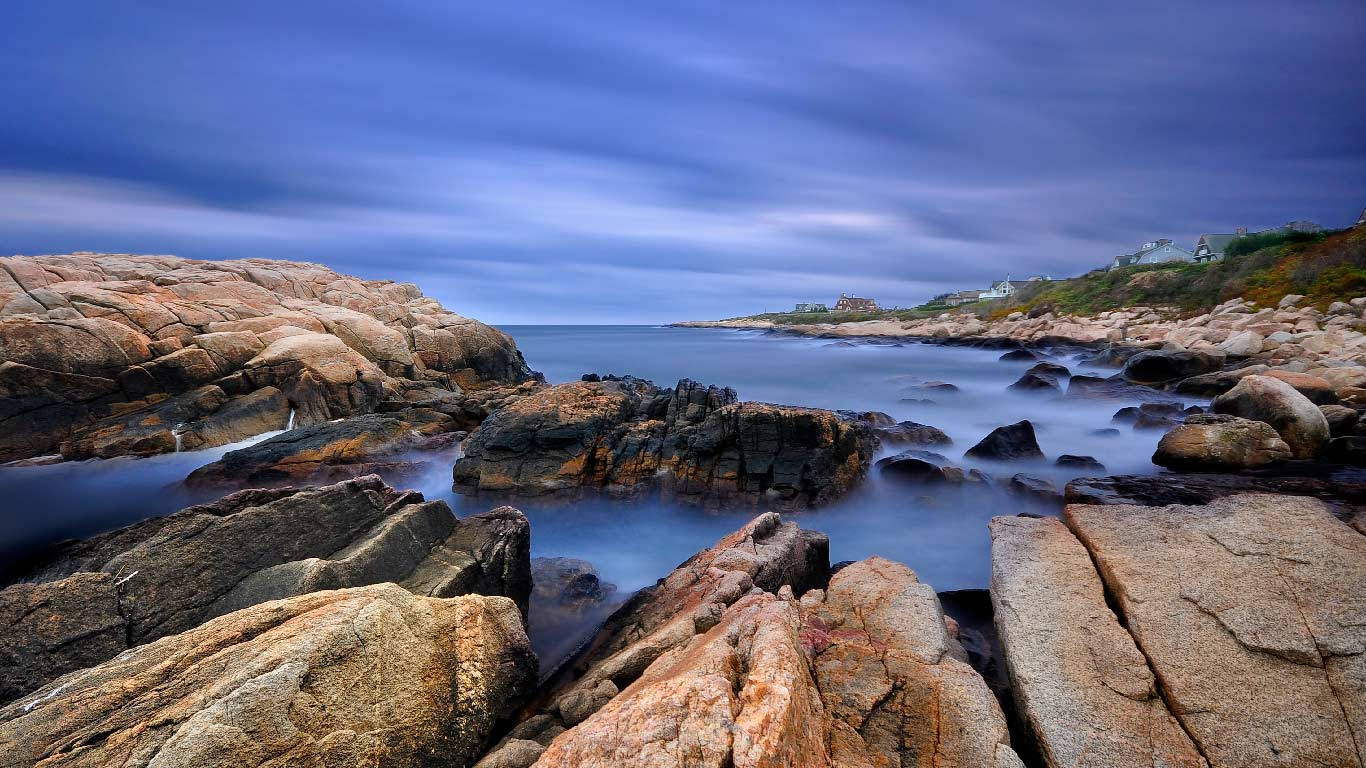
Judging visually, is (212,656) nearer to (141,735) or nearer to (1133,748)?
(141,735)

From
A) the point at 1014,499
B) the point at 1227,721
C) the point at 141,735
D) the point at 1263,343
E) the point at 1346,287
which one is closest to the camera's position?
the point at 141,735

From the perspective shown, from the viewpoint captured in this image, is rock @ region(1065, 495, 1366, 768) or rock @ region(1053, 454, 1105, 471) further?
rock @ region(1053, 454, 1105, 471)

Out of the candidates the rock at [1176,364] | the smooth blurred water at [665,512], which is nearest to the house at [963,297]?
the rock at [1176,364]

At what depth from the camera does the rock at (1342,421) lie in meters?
11.6

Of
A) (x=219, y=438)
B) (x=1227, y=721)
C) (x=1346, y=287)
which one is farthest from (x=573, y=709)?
(x=1346, y=287)

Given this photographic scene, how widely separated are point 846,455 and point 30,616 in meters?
13.1

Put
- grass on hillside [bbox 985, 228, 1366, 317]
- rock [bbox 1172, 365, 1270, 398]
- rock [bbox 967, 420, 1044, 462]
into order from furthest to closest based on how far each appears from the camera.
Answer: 1. grass on hillside [bbox 985, 228, 1366, 317]
2. rock [bbox 1172, 365, 1270, 398]
3. rock [bbox 967, 420, 1044, 462]

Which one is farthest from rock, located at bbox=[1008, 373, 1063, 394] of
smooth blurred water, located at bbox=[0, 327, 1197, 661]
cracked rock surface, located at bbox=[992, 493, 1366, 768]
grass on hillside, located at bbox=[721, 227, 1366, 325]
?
grass on hillside, located at bbox=[721, 227, 1366, 325]

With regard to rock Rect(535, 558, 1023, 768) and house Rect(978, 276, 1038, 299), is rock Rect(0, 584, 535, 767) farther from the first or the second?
house Rect(978, 276, 1038, 299)

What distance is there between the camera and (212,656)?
146 inches

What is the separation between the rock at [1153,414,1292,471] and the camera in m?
10.3

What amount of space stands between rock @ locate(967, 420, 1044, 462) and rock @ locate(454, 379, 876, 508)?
10.7 feet

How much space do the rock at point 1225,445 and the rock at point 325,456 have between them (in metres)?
17.9

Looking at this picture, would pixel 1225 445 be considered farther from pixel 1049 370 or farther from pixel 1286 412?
pixel 1049 370
